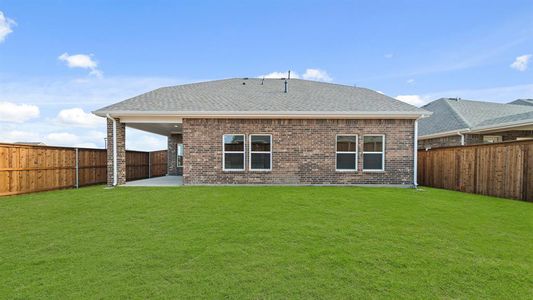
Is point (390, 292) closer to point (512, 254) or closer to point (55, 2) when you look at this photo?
point (512, 254)

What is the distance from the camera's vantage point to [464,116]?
675 inches

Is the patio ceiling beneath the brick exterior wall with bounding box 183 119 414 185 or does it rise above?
above

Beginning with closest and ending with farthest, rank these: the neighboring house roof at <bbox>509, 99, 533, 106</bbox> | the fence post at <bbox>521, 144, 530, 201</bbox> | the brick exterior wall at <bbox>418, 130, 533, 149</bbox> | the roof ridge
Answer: the fence post at <bbox>521, 144, 530, 201</bbox>, the brick exterior wall at <bbox>418, 130, 533, 149</bbox>, the roof ridge, the neighboring house roof at <bbox>509, 99, 533, 106</bbox>

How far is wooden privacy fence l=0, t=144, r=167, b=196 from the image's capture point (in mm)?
10375

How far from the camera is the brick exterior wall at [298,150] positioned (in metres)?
12.2

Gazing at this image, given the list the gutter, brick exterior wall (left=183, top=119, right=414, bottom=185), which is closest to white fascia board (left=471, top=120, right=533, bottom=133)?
the gutter

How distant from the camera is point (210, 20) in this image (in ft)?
48.8

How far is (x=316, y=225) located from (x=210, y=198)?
4.23 metres

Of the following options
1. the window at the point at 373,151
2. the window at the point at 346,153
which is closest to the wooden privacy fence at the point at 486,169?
the window at the point at 373,151

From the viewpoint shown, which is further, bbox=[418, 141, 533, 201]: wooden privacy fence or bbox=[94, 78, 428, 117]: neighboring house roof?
bbox=[94, 78, 428, 117]: neighboring house roof

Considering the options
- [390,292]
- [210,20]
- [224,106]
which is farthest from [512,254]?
[210,20]

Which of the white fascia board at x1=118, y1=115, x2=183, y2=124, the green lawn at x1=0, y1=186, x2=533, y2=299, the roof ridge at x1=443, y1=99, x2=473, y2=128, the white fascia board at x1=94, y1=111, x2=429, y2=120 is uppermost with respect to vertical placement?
the roof ridge at x1=443, y1=99, x2=473, y2=128

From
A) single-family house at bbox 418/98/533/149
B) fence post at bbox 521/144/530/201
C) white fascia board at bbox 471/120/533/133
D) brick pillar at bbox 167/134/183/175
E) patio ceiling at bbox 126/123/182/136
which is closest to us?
fence post at bbox 521/144/530/201

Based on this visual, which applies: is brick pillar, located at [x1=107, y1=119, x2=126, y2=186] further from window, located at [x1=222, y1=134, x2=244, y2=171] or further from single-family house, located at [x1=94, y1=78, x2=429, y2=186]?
window, located at [x1=222, y1=134, x2=244, y2=171]
